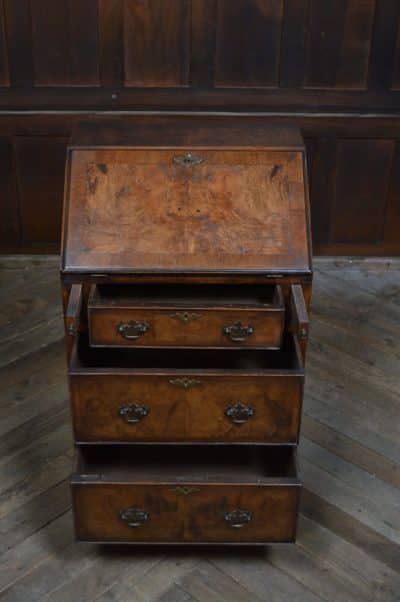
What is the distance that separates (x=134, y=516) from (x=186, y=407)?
37 cm

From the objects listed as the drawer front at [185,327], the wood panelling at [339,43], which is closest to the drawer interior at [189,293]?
the drawer front at [185,327]

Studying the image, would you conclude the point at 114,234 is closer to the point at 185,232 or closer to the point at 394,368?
the point at 185,232

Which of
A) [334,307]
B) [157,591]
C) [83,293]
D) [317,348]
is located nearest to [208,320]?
[83,293]

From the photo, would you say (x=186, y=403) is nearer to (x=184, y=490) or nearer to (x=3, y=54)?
(x=184, y=490)

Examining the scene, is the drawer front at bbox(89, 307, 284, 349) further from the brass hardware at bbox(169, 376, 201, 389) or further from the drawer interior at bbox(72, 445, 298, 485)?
the drawer interior at bbox(72, 445, 298, 485)

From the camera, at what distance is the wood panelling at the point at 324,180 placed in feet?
13.2

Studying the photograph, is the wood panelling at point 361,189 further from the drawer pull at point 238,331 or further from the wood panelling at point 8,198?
the drawer pull at point 238,331

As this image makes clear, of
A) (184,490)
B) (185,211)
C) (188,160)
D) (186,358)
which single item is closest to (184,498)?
(184,490)

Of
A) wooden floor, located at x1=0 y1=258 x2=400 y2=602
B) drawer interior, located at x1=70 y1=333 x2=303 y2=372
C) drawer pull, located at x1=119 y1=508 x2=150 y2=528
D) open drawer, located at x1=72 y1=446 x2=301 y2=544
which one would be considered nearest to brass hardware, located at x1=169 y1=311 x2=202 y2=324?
drawer interior, located at x1=70 y1=333 x2=303 y2=372

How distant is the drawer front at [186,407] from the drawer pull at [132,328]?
119mm

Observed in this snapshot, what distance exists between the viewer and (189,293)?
2.64m

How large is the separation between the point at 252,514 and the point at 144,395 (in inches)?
18.8

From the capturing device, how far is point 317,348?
369 centimetres

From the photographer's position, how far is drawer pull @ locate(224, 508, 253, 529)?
2.52 m
